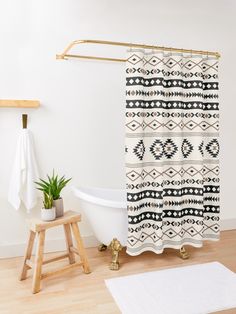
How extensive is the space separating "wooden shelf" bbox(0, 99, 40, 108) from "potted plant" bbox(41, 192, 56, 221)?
2.71ft

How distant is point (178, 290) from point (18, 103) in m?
1.88

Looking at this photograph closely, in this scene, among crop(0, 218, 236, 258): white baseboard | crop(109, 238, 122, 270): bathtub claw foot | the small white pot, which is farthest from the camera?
crop(0, 218, 236, 258): white baseboard

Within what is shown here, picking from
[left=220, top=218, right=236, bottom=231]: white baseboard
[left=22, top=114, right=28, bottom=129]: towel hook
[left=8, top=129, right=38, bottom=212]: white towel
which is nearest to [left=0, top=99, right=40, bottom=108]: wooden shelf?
[left=22, top=114, right=28, bottom=129]: towel hook

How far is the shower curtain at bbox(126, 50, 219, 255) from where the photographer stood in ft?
7.34

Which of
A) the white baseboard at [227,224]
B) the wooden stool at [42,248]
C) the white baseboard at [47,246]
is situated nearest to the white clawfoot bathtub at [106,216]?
the wooden stool at [42,248]

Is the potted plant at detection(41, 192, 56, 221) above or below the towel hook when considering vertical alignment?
below

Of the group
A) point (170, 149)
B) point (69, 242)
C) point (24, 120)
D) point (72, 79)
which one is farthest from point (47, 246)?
point (72, 79)

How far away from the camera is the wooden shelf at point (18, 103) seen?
7.87 ft

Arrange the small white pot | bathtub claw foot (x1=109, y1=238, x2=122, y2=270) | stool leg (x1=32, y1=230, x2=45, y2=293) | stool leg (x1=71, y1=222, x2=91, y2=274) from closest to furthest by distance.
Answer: stool leg (x1=32, y1=230, x2=45, y2=293)
the small white pot
stool leg (x1=71, y1=222, x2=91, y2=274)
bathtub claw foot (x1=109, y1=238, x2=122, y2=270)

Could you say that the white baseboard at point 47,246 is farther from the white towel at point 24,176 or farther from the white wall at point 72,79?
the white towel at point 24,176

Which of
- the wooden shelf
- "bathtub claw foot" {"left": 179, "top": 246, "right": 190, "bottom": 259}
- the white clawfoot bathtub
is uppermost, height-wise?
the wooden shelf

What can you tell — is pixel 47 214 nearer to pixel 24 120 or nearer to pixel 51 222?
pixel 51 222

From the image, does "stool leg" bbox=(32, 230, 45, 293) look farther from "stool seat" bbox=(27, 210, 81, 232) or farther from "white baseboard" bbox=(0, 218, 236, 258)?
"white baseboard" bbox=(0, 218, 236, 258)

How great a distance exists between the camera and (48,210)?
205cm
